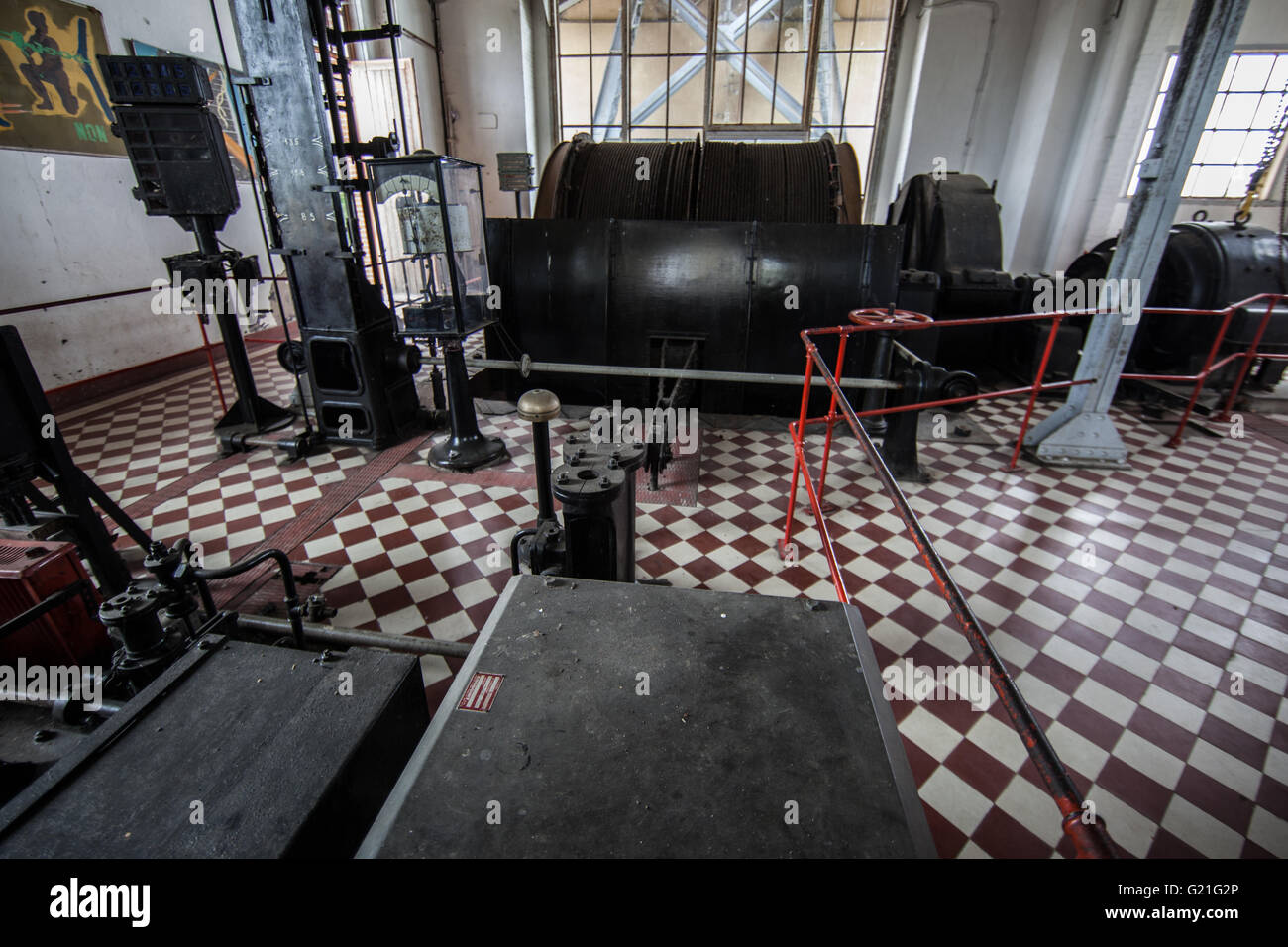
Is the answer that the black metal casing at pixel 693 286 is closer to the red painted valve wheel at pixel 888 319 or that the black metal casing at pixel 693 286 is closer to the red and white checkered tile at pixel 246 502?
the red painted valve wheel at pixel 888 319

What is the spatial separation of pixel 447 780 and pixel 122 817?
2.38 feet

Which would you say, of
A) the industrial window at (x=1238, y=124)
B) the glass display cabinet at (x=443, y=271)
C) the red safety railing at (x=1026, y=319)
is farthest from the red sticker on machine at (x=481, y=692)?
the industrial window at (x=1238, y=124)

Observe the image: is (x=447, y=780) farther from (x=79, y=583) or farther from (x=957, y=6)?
(x=957, y=6)

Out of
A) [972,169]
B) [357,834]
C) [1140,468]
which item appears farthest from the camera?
[972,169]

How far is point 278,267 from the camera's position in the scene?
26.9ft

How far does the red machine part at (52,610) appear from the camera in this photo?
2115 millimetres

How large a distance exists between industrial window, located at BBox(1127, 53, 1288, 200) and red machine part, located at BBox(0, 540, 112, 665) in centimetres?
1120

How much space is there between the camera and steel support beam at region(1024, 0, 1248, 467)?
3.70 m

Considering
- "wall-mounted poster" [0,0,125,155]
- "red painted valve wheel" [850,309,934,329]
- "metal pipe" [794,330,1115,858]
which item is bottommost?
"metal pipe" [794,330,1115,858]

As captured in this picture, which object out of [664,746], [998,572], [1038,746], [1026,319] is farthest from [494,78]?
[1038,746]

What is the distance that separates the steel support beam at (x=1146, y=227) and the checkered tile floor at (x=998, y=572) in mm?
274

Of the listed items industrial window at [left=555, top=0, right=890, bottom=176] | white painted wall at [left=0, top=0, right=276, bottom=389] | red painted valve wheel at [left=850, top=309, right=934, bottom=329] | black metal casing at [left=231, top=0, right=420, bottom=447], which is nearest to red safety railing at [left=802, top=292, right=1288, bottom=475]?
red painted valve wheel at [left=850, top=309, right=934, bottom=329]

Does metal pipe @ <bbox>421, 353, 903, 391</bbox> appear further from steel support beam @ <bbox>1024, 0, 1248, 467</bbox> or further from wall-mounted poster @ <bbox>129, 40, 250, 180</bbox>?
wall-mounted poster @ <bbox>129, 40, 250, 180</bbox>
